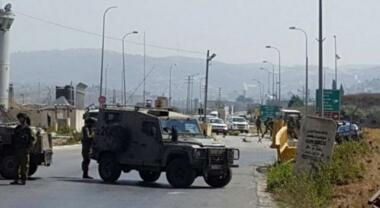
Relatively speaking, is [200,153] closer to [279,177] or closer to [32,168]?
[279,177]

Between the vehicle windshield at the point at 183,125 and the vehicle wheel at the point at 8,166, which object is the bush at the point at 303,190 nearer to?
the vehicle windshield at the point at 183,125

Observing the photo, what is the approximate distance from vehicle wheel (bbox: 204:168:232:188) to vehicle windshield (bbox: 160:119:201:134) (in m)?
1.42

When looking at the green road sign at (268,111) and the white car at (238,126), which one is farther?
the white car at (238,126)

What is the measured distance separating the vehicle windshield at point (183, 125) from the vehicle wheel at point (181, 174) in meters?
A: 1.18

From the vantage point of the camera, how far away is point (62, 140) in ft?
190

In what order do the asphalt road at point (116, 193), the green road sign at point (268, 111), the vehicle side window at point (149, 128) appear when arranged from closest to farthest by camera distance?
the asphalt road at point (116, 193) → the vehicle side window at point (149, 128) → the green road sign at point (268, 111)

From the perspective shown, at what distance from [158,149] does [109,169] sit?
1780 mm

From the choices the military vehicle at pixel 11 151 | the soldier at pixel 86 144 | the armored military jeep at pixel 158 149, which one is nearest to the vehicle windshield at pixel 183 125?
the armored military jeep at pixel 158 149

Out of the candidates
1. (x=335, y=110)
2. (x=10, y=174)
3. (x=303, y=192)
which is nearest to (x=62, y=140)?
(x=335, y=110)

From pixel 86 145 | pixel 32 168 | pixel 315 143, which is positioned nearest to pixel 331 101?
pixel 86 145

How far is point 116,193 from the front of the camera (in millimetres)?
22953

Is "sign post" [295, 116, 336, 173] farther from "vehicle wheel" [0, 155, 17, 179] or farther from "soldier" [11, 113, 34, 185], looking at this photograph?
"vehicle wheel" [0, 155, 17, 179]

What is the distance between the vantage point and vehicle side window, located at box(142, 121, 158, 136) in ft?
85.6

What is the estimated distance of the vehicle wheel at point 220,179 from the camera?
26.2m
